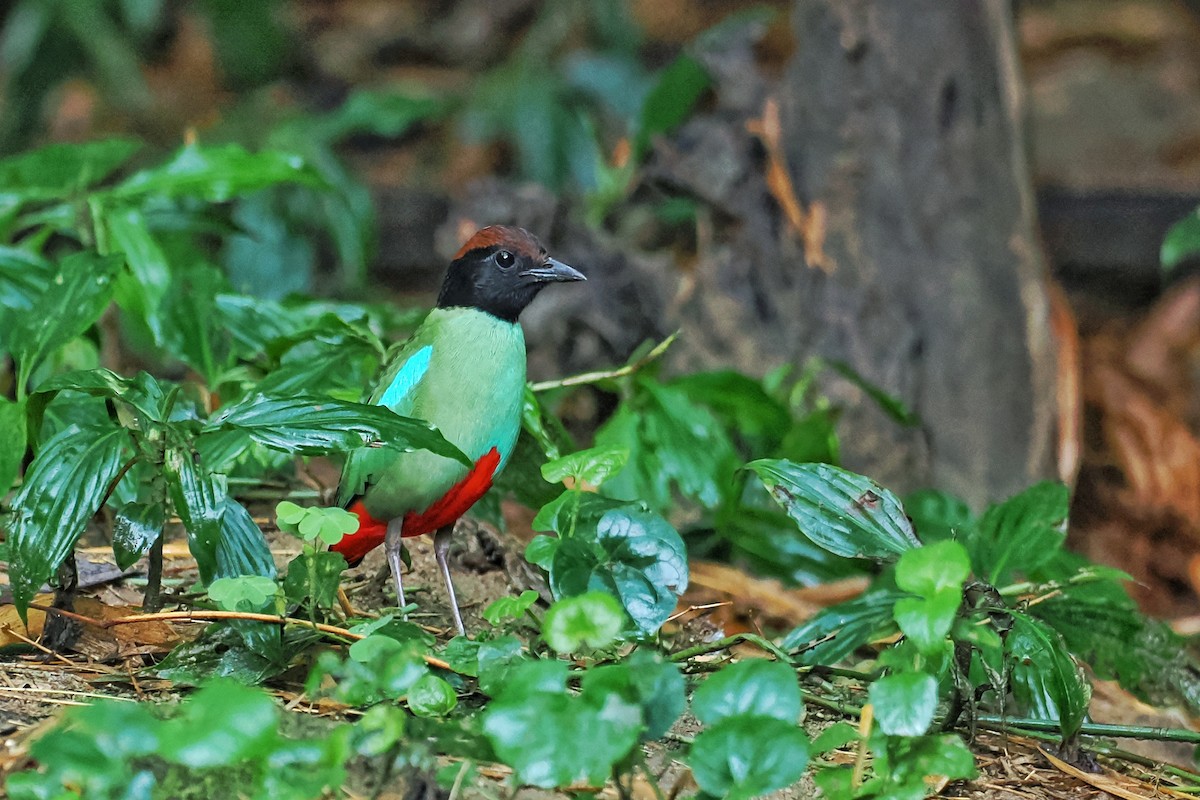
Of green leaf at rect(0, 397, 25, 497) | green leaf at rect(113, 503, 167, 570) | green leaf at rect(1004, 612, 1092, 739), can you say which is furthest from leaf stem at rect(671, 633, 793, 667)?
green leaf at rect(0, 397, 25, 497)

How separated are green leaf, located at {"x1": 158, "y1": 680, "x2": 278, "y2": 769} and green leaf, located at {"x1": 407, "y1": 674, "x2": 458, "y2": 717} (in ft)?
1.15

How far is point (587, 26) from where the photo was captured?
8070 mm

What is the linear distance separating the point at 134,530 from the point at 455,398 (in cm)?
62

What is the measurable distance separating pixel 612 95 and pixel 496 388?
4978 mm

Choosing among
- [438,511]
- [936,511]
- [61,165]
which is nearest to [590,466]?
[438,511]

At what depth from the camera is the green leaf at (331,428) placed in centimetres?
209

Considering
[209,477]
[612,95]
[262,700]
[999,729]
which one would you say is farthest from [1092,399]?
[262,700]

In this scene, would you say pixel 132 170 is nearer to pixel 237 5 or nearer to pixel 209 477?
pixel 237 5

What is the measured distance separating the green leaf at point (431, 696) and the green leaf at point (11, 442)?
1.08 meters

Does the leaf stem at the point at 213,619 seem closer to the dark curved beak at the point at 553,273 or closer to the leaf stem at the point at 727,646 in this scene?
the leaf stem at the point at 727,646

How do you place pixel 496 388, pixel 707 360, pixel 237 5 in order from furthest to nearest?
pixel 237 5, pixel 707 360, pixel 496 388

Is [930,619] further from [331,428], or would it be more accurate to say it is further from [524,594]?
[331,428]

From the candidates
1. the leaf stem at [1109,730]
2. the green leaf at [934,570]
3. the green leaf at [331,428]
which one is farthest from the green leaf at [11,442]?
the leaf stem at [1109,730]

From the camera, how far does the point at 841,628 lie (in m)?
2.36
